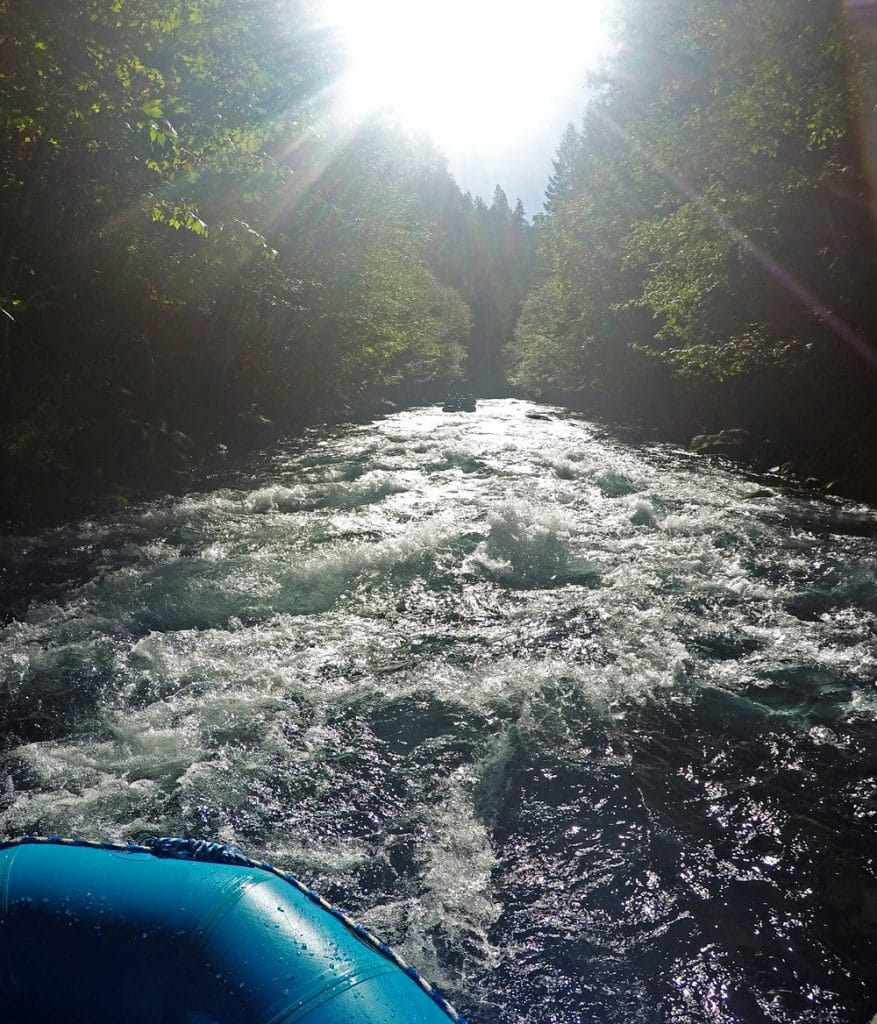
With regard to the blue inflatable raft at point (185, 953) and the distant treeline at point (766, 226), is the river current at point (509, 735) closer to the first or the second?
the blue inflatable raft at point (185, 953)

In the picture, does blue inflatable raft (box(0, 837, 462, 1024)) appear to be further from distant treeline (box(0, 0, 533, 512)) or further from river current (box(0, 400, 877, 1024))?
distant treeline (box(0, 0, 533, 512))

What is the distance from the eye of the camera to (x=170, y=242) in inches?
546

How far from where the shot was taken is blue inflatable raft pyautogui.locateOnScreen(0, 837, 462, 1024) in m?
1.84

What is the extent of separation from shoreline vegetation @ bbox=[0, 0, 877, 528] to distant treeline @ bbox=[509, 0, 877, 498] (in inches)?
2.7

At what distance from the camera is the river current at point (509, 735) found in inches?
122

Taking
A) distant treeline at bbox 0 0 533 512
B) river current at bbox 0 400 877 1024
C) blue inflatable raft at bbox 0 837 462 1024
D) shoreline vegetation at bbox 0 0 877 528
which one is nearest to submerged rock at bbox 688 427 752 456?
shoreline vegetation at bbox 0 0 877 528

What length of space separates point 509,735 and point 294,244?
2467 centimetres

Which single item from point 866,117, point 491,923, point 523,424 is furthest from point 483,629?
point 523,424

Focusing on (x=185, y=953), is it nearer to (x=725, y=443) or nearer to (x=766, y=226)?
(x=725, y=443)

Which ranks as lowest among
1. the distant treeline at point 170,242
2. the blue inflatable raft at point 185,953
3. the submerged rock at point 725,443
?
the blue inflatable raft at point 185,953

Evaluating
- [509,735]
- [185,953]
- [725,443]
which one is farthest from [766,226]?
[185,953]

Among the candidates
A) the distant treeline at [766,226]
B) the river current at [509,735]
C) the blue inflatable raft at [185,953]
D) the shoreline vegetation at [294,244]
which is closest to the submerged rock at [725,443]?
the shoreline vegetation at [294,244]

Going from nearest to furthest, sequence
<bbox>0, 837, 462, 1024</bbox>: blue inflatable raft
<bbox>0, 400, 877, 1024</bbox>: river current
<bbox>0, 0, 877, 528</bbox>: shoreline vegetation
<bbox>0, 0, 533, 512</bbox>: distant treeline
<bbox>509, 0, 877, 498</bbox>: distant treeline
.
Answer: <bbox>0, 837, 462, 1024</bbox>: blue inflatable raft → <bbox>0, 400, 877, 1024</bbox>: river current → <bbox>0, 0, 533, 512</bbox>: distant treeline → <bbox>0, 0, 877, 528</bbox>: shoreline vegetation → <bbox>509, 0, 877, 498</bbox>: distant treeline

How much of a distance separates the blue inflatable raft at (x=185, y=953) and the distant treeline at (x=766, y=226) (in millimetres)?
11991
